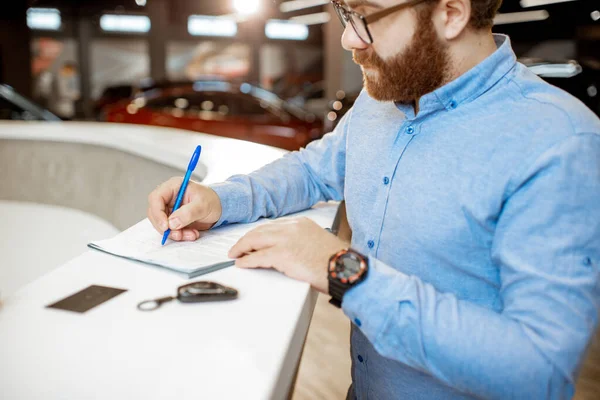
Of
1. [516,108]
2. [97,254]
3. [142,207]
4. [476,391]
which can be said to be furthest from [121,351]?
[142,207]

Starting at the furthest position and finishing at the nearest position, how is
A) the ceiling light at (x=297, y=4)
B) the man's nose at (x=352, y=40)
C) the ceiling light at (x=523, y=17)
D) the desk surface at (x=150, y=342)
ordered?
the ceiling light at (x=297, y=4)
the ceiling light at (x=523, y=17)
the man's nose at (x=352, y=40)
the desk surface at (x=150, y=342)

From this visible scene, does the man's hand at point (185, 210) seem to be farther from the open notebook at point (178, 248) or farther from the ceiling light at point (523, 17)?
the ceiling light at point (523, 17)

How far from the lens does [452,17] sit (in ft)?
3.65

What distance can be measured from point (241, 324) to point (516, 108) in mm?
651

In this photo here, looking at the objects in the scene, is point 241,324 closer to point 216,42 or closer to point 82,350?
point 82,350

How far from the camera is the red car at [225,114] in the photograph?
7363 mm

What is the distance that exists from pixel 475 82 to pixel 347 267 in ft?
1.54

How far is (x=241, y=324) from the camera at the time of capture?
2.73 ft

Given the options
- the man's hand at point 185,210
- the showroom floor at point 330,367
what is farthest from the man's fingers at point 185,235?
the showroom floor at point 330,367

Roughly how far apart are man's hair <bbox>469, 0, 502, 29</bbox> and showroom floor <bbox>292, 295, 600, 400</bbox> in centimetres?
203

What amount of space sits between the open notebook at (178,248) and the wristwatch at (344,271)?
232 mm

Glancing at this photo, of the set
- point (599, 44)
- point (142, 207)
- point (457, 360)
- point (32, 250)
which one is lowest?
point (32, 250)

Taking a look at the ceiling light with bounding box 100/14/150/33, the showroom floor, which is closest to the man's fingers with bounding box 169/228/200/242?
the showroom floor

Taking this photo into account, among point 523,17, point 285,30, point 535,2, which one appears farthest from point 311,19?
point 535,2
